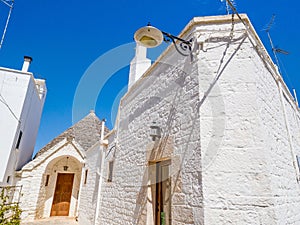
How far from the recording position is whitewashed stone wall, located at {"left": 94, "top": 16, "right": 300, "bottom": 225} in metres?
2.82

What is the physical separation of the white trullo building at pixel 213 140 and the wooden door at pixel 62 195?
9.42 meters

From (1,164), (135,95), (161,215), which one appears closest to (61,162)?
(1,164)

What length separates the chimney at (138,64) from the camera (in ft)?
27.7

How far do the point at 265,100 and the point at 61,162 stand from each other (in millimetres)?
13897

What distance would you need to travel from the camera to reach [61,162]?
1377 cm

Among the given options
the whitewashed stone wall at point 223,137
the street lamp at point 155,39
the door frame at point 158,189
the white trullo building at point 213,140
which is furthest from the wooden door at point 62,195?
the street lamp at point 155,39

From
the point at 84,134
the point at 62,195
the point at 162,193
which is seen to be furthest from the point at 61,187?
the point at 162,193

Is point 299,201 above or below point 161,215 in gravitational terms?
above

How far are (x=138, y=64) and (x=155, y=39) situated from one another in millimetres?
4816

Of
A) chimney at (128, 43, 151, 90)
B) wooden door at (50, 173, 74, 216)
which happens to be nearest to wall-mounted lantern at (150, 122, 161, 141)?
chimney at (128, 43, 151, 90)

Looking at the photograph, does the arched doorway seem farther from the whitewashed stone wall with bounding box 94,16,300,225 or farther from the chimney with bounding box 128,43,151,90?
the whitewashed stone wall with bounding box 94,16,300,225

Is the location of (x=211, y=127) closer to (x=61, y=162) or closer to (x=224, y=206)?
(x=224, y=206)

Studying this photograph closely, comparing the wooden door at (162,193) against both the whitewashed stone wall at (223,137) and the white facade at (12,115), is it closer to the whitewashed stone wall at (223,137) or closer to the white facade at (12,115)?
the whitewashed stone wall at (223,137)

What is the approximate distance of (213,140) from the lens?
3.13 metres
